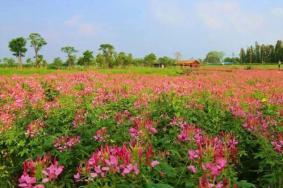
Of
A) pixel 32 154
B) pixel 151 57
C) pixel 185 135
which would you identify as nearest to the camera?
pixel 185 135

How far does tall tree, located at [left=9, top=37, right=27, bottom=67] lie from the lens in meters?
49.8

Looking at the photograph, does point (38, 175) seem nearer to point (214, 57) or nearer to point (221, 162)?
point (221, 162)

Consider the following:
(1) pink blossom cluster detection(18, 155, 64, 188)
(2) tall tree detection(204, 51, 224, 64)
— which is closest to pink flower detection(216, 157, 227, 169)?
(1) pink blossom cluster detection(18, 155, 64, 188)

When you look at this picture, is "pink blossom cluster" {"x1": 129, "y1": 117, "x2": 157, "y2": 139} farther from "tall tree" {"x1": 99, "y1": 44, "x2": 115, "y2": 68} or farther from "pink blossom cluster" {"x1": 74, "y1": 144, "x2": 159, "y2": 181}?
"tall tree" {"x1": 99, "y1": 44, "x2": 115, "y2": 68}

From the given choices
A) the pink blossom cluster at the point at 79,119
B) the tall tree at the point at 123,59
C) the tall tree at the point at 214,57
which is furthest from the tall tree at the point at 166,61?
the pink blossom cluster at the point at 79,119

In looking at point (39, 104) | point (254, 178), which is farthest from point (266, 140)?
point (39, 104)

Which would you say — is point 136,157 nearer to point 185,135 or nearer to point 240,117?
point 185,135

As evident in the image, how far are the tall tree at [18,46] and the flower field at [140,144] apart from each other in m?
45.7

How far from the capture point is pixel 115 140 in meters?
3.82

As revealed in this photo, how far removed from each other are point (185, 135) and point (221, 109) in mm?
3062

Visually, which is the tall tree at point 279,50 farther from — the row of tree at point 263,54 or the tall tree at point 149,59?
the tall tree at point 149,59

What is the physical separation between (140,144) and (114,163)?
0.54 meters

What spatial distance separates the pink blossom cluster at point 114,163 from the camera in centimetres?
217

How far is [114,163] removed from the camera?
2178mm
